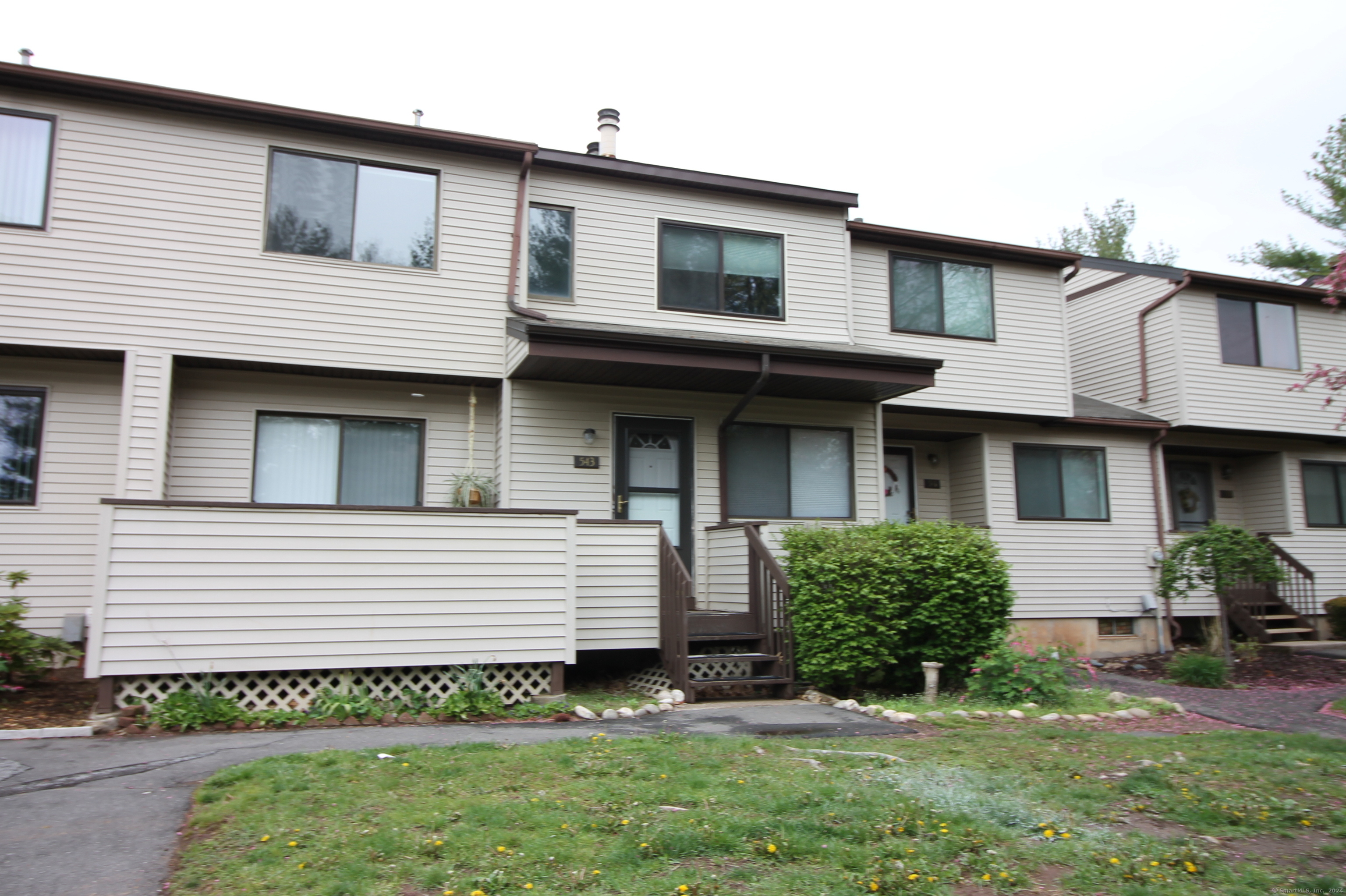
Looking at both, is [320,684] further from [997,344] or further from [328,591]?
[997,344]

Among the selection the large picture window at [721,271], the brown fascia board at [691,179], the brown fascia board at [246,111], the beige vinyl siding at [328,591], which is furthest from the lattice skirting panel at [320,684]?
the brown fascia board at [691,179]

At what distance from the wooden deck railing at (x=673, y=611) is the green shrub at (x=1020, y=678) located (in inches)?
116

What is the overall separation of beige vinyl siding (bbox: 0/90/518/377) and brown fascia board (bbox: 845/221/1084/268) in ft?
18.2

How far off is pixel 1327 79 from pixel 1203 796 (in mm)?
13255

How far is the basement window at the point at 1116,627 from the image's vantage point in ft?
47.8

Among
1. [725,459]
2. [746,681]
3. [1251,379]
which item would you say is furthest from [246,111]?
[1251,379]

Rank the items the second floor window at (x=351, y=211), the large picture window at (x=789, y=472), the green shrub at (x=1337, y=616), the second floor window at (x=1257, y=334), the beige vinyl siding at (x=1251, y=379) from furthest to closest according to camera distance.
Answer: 1. the second floor window at (x=1257, y=334)
2. the beige vinyl siding at (x=1251, y=379)
3. the green shrub at (x=1337, y=616)
4. the large picture window at (x=789, y=472)
5. the second floor window at (x=351, y=211)

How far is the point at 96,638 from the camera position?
774cm

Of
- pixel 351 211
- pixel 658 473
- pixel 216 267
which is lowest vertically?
pixel 658 473

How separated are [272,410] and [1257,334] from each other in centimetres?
1613

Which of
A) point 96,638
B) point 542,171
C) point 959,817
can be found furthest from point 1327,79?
point 96,638

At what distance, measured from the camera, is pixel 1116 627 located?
48.3 feet

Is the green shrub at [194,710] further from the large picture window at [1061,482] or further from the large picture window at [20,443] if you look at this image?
the large picture window at [1061,482]

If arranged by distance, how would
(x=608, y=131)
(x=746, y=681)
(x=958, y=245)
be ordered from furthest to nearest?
(x=958, y=245), (x=608, y=131), (x=746, y=681)
